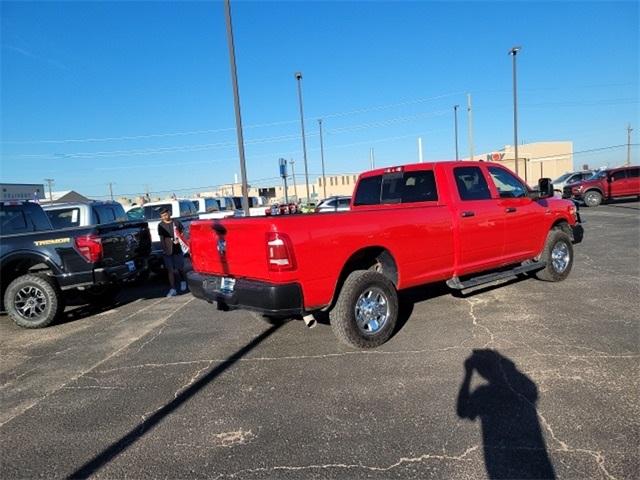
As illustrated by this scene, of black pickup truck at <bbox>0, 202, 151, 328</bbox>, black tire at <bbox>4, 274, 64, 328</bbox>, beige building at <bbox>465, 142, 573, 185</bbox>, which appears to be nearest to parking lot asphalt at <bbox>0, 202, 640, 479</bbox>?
black tire at <bbox>4, 274, 64, 328</bbox>

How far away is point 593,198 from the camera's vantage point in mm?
25594

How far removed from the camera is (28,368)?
517 cm

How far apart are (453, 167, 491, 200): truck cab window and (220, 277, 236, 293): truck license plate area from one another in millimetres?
3200

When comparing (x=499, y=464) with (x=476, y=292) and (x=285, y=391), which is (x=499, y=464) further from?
(x=476, y=292)

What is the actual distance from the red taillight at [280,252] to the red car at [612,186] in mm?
25975

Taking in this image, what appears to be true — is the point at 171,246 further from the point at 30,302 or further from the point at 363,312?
the point at 363,312

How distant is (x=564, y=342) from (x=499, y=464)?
2.48 m

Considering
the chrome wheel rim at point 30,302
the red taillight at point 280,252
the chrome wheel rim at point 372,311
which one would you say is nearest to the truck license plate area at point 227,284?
the red taillight at point 280,252

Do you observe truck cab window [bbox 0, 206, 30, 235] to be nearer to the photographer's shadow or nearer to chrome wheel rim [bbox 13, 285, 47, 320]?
chrome wheel rim [bbox 13, 285, 47, 320]

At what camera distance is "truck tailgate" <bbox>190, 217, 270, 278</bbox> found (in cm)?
451

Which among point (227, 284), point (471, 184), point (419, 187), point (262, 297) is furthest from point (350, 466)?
point (471, 184)

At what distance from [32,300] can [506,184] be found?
720 centimetres

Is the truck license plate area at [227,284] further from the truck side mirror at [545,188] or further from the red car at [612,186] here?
the red car at [612,186]

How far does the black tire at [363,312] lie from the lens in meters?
4.83
